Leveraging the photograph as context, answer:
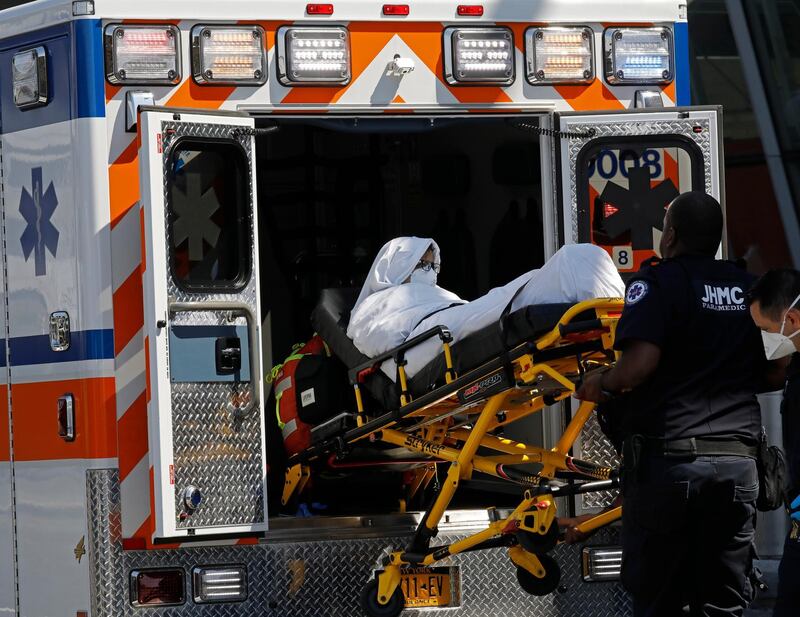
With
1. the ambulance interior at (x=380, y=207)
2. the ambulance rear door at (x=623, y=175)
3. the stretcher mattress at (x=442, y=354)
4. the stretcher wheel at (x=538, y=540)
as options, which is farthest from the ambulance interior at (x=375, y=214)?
the stretcher wheel at (x=538, y=540)

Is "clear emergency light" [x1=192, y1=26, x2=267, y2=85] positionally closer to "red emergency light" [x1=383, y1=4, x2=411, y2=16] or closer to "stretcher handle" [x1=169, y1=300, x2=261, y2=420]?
"red emergency light" [x1=383, y1=4, x2=411, y2=16]

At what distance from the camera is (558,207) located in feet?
18.6

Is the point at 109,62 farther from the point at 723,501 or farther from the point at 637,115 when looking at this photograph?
the point at 723,501

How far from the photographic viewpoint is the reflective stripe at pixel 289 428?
5816 mm

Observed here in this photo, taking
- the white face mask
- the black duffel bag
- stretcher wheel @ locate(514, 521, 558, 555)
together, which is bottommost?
stretcher wheel @ locate(514, 521, 558, 555)

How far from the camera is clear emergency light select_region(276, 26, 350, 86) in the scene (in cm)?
543

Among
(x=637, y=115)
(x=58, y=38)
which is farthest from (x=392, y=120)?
(x=58, y=38)

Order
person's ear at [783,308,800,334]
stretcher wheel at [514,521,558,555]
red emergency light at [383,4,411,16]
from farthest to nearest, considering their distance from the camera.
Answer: red emergency light at [383,4,411,16], stretcher wheel at [514,521,558,555], person's ear at [783,308,800,334]

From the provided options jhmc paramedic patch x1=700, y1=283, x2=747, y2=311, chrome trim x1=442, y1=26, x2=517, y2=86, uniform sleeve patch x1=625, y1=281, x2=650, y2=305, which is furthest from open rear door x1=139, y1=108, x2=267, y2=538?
jhmc paramedic patch x1=700, y1=283, x2=747, y2=311

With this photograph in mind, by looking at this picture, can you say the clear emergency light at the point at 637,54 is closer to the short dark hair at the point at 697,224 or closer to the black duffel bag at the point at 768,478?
the short dark hair at the point at 697,224

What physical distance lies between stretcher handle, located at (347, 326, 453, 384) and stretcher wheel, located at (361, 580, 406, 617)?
0.74 meters

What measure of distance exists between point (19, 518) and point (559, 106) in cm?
251

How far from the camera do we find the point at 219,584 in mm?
5305

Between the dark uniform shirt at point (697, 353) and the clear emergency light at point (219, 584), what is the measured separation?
1644 millimetres
